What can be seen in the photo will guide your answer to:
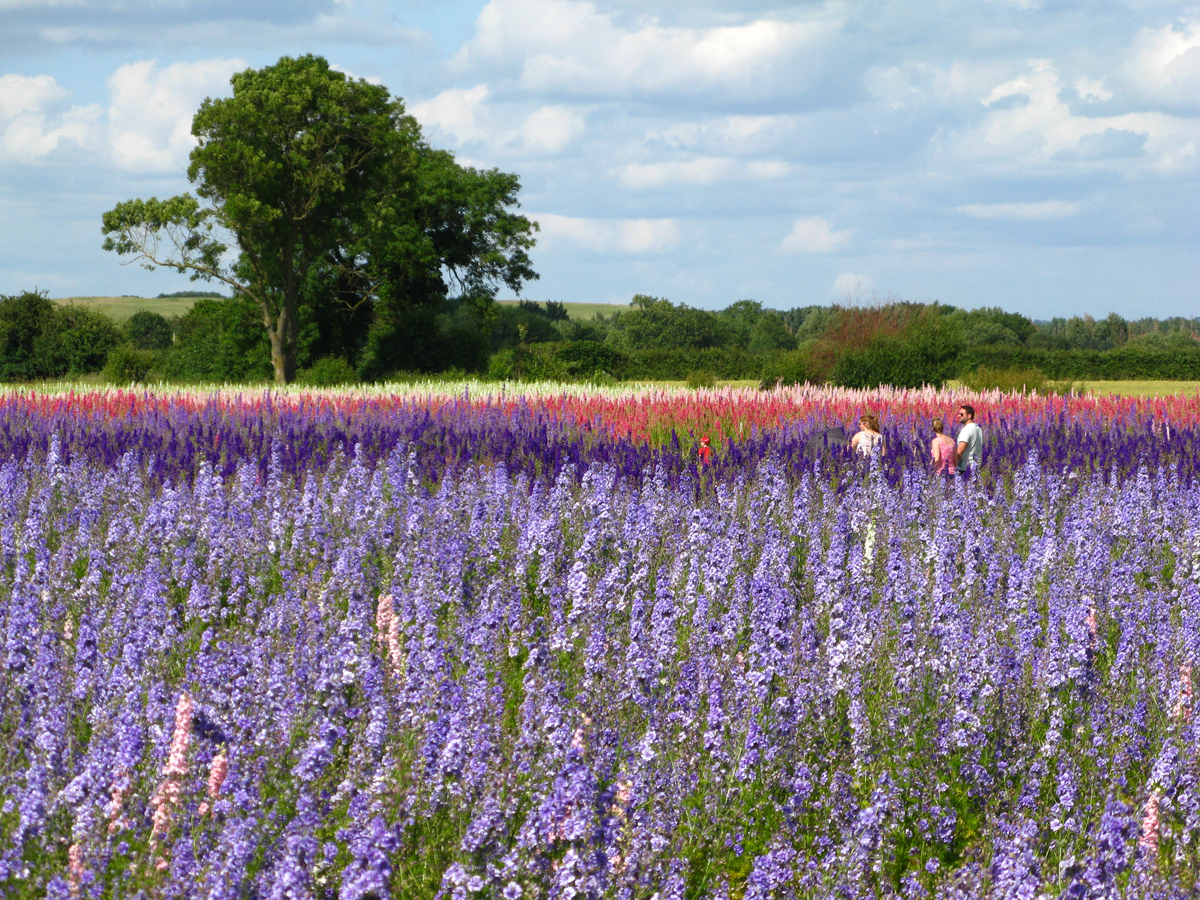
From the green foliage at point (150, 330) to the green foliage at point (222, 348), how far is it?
108 ft

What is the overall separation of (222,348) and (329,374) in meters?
7.45

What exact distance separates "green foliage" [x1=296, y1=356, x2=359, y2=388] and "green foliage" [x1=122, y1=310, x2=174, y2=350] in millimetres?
41187

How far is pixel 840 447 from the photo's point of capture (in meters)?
10.5

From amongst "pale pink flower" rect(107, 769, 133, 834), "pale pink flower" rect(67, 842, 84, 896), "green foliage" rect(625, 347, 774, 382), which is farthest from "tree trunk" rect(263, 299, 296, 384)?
"pale pink flower" rect(67, 842, 84, 896)

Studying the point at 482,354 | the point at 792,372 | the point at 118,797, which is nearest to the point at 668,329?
the point at 482,354

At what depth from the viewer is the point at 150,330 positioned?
7675 centimetres

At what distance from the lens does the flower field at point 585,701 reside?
2.73m

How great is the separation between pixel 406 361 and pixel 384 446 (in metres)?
30.0

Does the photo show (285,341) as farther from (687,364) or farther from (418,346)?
(687,364)

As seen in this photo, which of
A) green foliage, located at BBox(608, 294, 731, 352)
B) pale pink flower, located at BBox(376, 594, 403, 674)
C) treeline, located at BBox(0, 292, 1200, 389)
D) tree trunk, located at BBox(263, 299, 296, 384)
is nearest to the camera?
pale pink flower, located at BBox(376, 594, 403, 674)

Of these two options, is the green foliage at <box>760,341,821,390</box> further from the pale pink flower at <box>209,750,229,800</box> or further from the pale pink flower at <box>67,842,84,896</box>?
the pale pink flower at <box>67,842,84,896</box>

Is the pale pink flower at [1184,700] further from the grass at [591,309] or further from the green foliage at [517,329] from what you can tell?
the grass at [591,309]

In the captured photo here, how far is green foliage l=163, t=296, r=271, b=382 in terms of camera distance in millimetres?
39188

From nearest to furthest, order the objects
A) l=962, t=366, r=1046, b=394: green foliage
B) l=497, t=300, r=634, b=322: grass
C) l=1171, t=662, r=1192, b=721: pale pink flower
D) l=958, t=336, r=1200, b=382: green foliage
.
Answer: l=1171, t=662, r=1192, b=721: pale pink flower
l=962, t=366, r=1046, b=394: green foliage
l=958, t=336, r=1200, b=382: green foliage
l=497, t=300, r=634, b=322: grass
